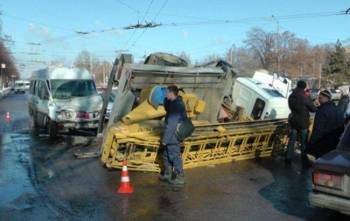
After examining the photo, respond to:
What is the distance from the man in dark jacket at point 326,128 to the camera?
698 centimetres

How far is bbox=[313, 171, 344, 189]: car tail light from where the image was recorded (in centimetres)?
465

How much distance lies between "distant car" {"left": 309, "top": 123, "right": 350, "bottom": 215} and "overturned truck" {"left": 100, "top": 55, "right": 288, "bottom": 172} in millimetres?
3500

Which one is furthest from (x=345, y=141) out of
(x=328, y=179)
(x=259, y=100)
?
(x=259, y=100)

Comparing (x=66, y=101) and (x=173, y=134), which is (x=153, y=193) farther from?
(x=66, y=101)

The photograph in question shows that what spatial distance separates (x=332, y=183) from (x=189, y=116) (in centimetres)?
491

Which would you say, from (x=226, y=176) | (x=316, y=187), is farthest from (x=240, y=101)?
(x=316, y=187)

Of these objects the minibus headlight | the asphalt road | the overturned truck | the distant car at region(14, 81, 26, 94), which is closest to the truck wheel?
the minibus headlight

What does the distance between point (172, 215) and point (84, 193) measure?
6.12ft

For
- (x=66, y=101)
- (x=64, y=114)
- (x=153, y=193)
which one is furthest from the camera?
(x=66, y=101)

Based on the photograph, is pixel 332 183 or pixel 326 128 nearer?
pixel 332 183

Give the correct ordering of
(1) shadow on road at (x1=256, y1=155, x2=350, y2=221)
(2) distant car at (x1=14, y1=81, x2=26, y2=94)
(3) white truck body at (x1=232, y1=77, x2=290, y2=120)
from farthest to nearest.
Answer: (2) distant car at (x1=14, y1=81, x2=26, y2=94), (3) white truck body at (x1=232, y1=77, x2=290, y2=120), (1) shadow on road at (x1=256, y1=155, x2=350, y2=221)

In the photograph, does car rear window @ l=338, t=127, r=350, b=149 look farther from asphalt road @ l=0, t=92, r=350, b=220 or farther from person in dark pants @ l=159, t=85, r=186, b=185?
person in dark pants @ l=159, t=85, r=186, b=185

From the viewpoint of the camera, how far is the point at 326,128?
7.09 metres

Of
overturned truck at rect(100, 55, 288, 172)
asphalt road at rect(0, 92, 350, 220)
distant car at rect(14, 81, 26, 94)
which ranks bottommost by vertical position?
distant car at rect(14, 81, 26, 94)
